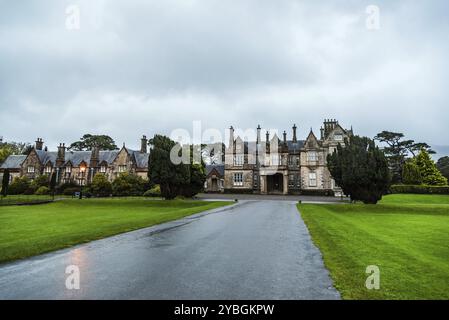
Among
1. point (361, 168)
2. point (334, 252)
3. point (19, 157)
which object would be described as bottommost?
point (334, 252)

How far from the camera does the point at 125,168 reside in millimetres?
67562

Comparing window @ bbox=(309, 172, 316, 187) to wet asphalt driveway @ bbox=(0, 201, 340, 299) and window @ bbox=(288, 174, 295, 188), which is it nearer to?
window @ bbox=(288, 174, 295, 188)

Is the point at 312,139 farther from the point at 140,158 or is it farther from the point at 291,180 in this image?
the point at 140,158

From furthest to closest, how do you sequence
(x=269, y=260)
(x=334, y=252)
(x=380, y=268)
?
1. (x=334, y=252)
2. (x=269, y=260)
3. (x=380, y=268)

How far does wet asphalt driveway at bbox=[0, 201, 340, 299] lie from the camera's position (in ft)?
18.1

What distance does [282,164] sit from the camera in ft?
194

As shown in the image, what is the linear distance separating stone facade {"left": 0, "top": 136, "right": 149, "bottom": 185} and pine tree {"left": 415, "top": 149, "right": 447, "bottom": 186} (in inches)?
2282

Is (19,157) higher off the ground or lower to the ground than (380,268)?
higher

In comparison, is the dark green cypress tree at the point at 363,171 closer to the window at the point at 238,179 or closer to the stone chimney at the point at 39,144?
the window at the point at 238,179

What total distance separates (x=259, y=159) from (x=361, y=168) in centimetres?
3197

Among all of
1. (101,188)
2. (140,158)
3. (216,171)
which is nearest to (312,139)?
(216,171)

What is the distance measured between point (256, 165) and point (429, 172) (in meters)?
33.0

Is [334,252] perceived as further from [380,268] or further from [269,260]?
[269,260]
